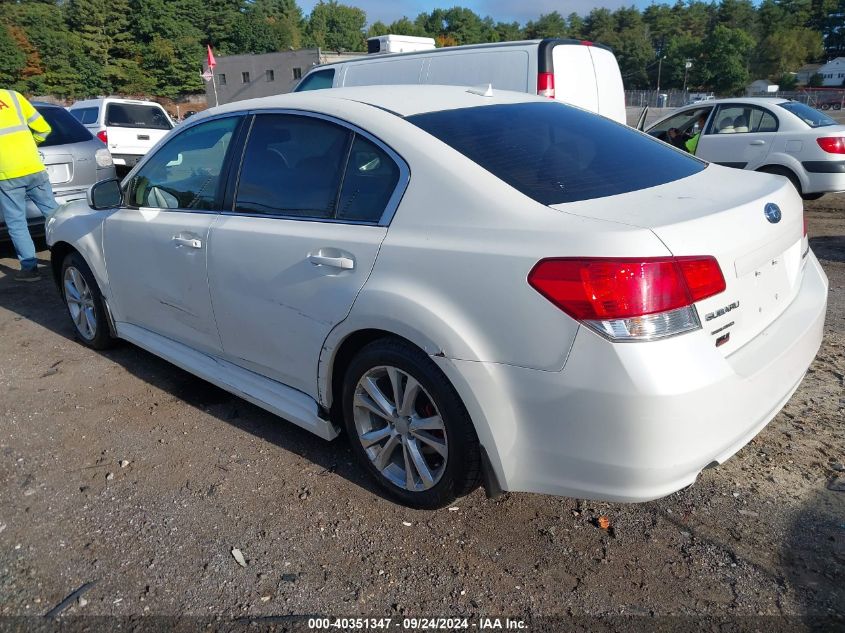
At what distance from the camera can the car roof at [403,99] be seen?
9.28ft

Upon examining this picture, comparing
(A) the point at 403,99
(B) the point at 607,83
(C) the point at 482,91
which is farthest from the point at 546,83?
(A) the point at 403,99

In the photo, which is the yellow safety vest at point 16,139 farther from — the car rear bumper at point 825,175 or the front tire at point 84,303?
the car rear bumper at point 825,175

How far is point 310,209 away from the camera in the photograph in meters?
2.83

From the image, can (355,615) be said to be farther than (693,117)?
No

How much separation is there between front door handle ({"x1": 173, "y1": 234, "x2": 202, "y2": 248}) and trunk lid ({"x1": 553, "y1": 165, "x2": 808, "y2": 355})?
193 cm

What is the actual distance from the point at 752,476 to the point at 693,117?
8367mm

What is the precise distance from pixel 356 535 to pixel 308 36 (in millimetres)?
135726

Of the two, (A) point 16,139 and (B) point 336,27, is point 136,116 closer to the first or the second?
(A) point 16,139

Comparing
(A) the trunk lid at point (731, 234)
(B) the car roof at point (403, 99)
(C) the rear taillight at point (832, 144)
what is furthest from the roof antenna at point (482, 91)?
(C) the rear taillight at point (832, 144)

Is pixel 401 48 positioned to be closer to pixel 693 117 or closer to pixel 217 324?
pixel 693 117

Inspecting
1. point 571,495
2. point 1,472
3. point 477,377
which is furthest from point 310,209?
point 1,472

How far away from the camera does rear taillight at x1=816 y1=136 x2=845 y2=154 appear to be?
8.23 metres

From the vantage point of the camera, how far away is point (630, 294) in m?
1.93

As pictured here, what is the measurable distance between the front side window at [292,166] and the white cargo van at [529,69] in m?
3.72
